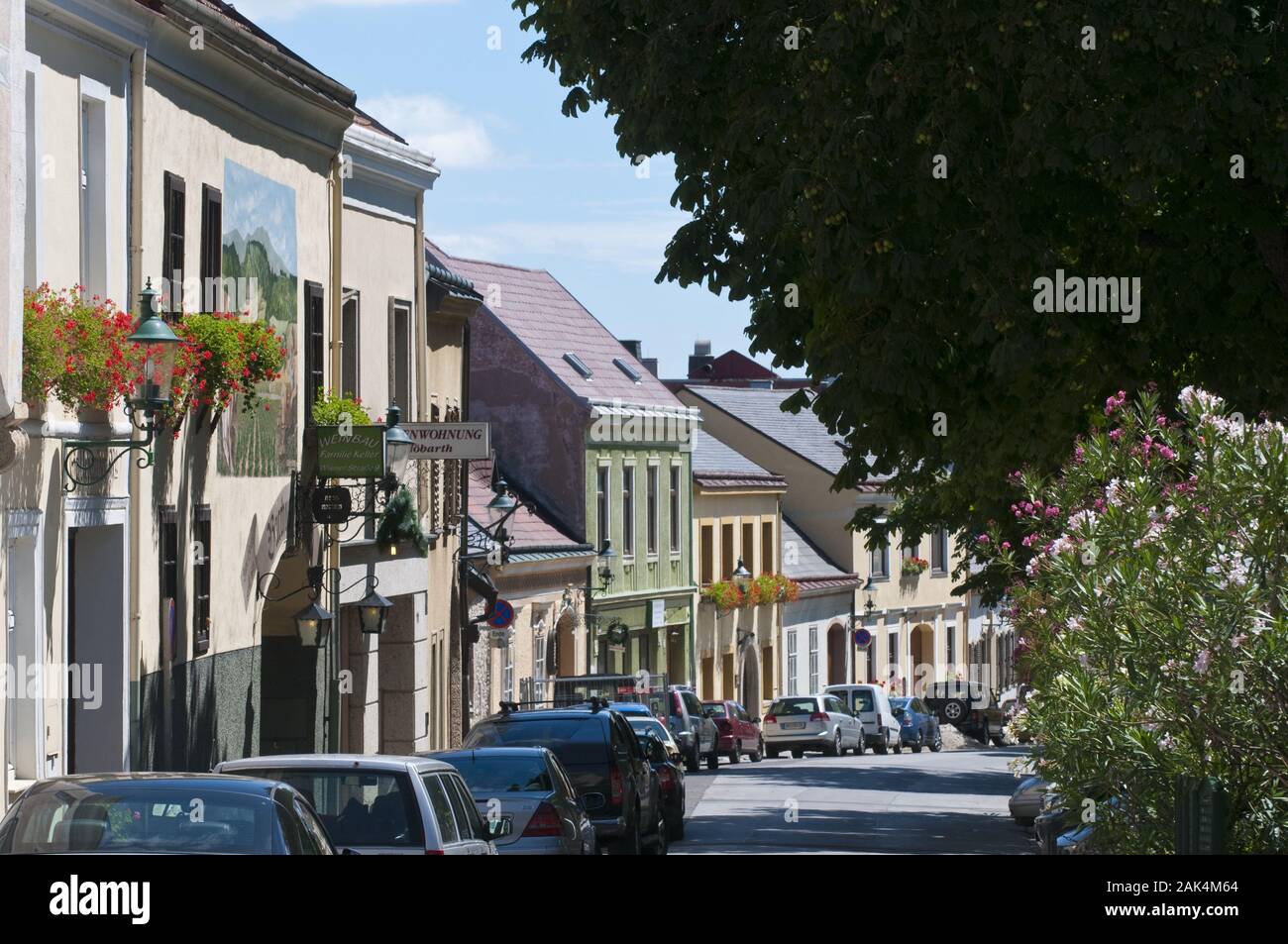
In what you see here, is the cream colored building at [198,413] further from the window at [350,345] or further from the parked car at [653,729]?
the parked car at [653,729]

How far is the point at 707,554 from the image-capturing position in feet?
191

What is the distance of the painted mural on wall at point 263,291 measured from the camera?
21.5 meters

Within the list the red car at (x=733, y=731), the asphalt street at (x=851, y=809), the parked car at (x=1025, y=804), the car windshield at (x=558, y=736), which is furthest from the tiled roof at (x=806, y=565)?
the car windshield at (x=558, y=736)

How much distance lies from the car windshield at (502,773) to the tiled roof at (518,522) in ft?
80.4

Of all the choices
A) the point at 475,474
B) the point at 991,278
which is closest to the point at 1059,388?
the point at 991,278

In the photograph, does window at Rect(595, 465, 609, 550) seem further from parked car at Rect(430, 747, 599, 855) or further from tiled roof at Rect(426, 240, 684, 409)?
parked car at Rect(430, 747, 599, 855)

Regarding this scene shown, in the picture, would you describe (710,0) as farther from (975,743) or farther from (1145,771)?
(975,743)

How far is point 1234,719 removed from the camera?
29.6ft

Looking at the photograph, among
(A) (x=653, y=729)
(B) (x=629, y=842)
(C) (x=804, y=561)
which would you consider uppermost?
(C) (x=804, y=561)

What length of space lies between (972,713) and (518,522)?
2275cm

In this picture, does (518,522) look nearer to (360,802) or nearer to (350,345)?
(350,345)

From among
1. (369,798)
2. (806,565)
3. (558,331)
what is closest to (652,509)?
(558,331)

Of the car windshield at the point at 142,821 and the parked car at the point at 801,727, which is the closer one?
the car windshield at the point at 142,821

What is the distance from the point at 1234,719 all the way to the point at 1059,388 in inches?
342
